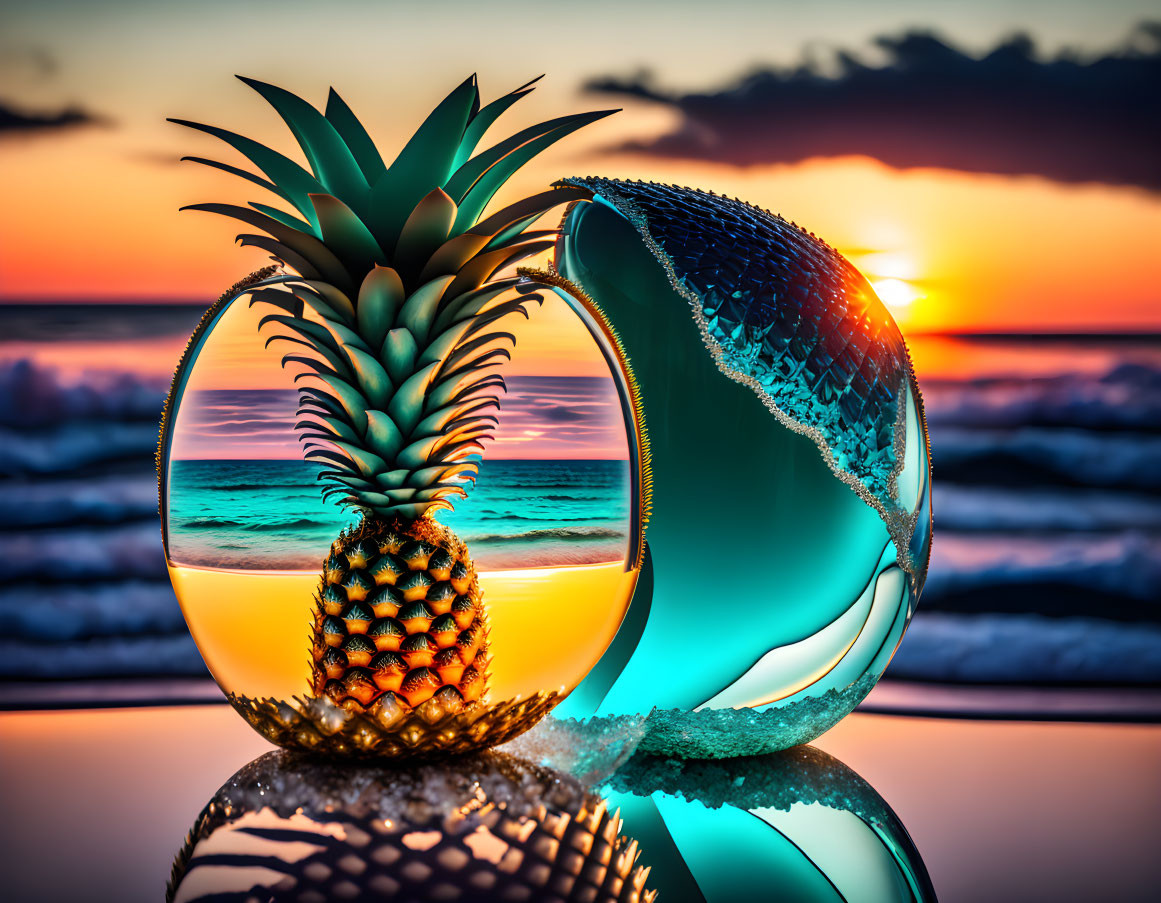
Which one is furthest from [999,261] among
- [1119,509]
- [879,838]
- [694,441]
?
[879,838]

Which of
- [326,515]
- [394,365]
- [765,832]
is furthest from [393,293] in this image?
[765,832]

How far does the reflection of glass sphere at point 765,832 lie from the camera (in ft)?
2.06

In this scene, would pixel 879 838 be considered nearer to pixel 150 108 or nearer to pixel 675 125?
pixel 675 125

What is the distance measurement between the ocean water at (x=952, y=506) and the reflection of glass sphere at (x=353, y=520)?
92 cm

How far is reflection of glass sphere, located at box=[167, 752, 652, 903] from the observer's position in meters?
0.60

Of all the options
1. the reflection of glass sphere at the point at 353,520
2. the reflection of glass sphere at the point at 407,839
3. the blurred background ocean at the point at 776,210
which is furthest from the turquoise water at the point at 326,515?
the blurred background ocean at the point at 776,210

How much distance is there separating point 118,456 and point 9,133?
0.51 m

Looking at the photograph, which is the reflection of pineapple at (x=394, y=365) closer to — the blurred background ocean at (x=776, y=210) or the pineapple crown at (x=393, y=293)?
the pineapple crown at (x=393, y=293)

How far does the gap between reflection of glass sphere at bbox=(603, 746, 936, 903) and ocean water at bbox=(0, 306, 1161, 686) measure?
0.87 m

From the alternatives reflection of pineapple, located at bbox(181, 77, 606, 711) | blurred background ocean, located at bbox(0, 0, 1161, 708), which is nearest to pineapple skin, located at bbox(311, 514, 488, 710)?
reflection of pineapple, located at bbox(181, 77, 606, 711)

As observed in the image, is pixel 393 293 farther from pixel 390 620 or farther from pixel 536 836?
pixel 536 836

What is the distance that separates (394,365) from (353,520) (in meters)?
0.11

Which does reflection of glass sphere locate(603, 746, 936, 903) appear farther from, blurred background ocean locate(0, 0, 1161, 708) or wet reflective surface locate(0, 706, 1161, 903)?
blurred background ocean locate(0, 0, 1161, 708)

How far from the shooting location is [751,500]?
82cm
